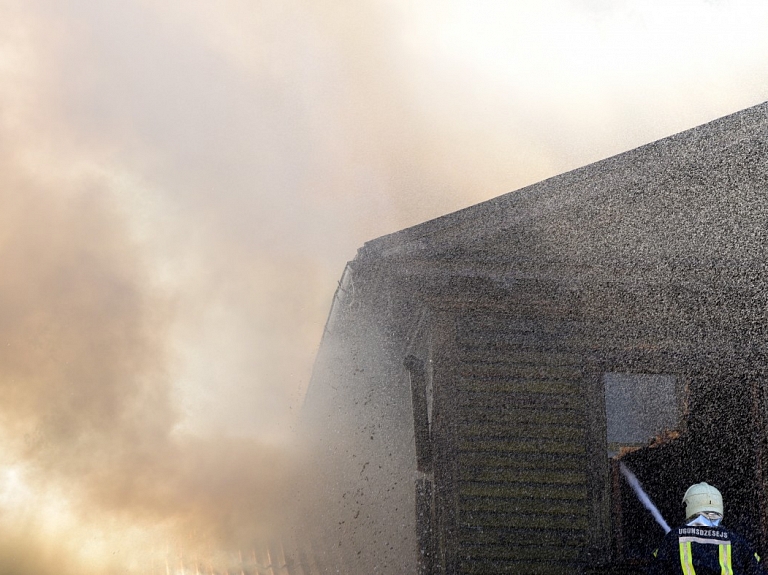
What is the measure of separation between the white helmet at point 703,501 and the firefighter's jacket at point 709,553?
0.41 feet

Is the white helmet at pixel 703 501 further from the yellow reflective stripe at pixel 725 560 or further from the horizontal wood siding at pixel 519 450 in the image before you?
the horizontal wood siding at pixel 519 450

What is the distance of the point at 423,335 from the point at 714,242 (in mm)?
2281

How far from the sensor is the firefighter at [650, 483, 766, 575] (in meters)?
3.52

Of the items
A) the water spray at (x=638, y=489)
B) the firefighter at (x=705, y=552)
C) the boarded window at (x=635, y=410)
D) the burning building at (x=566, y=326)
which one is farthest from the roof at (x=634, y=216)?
the boarded window at (x=635, y=410)

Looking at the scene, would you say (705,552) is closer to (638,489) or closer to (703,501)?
(703,501)

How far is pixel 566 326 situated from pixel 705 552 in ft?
9.30

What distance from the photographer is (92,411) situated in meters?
10.4

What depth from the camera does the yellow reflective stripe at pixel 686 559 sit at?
3529 mm

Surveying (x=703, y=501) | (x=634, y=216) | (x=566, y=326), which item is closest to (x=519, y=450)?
(x=566, y=326)

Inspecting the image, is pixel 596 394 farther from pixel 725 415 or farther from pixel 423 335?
pixel 725 415

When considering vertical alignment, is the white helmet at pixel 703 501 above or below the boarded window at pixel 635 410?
below

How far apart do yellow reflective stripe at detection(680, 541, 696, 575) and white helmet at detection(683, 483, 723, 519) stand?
0.19m

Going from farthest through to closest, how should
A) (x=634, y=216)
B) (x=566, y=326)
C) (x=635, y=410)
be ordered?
(x=635, y=410) → (x=566, y=326) → (x=634, y=216)

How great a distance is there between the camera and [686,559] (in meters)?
3.55
